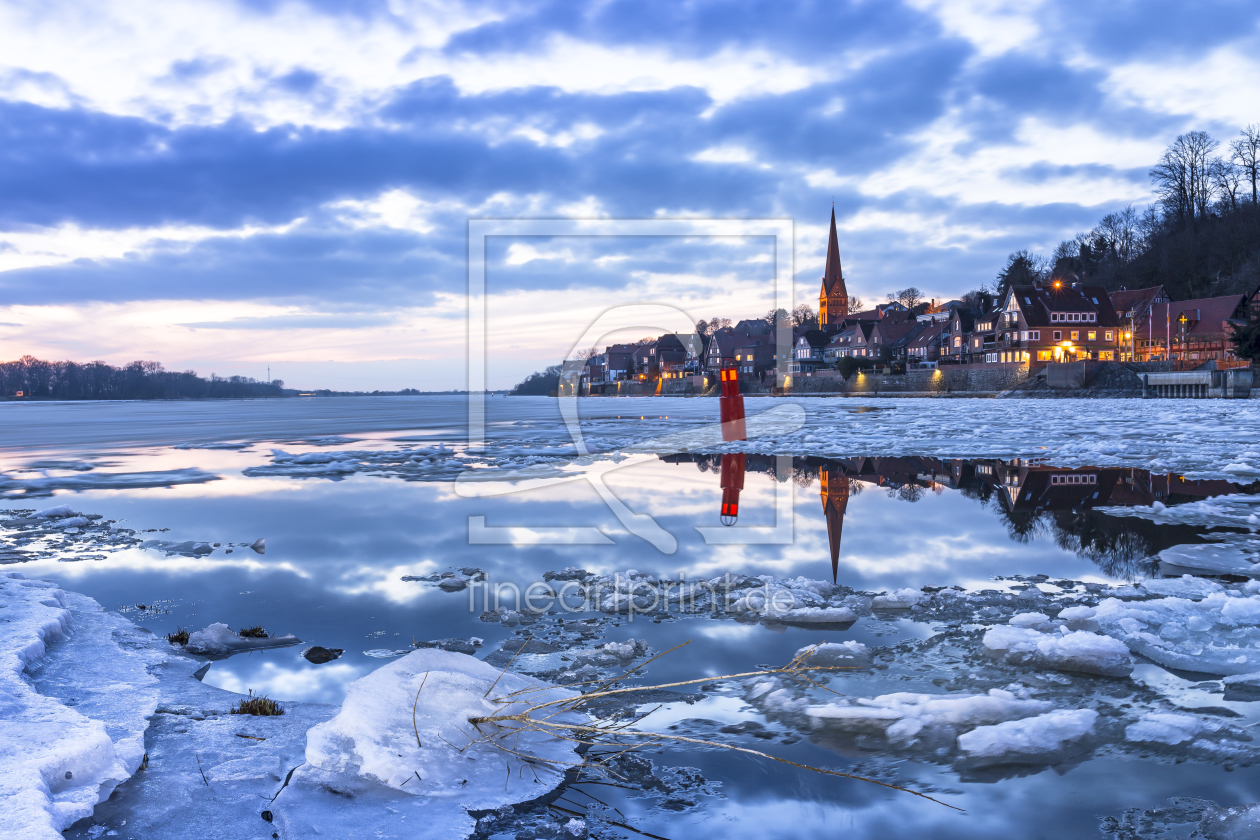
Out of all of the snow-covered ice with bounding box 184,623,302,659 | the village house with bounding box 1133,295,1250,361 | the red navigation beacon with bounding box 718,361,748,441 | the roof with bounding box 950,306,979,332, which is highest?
the roof with bounding box 950,306,979,332

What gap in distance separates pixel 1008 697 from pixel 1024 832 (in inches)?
45.1

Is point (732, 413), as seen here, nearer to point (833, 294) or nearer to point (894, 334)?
point (894, 334)

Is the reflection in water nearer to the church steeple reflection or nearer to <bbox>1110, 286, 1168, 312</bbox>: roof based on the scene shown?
the church steeple reflection

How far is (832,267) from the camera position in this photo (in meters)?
170

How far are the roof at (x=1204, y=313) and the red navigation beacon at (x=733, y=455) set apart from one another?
70421 millimetres

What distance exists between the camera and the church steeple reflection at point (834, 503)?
24.9 feet

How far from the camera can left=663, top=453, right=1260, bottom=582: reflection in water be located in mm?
7508

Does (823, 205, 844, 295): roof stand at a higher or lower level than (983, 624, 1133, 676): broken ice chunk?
higher

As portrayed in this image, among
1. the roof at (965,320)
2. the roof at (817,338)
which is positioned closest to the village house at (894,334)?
the roof at (817,338)

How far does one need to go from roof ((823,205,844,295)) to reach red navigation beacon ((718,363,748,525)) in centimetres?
15043

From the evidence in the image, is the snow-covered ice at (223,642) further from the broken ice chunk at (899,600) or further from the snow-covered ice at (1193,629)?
the snow-covered ice at (1193,629)

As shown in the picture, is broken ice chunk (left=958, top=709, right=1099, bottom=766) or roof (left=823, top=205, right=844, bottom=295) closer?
broken ice chunk (left=958, top=709, right=1099, bottom=766)

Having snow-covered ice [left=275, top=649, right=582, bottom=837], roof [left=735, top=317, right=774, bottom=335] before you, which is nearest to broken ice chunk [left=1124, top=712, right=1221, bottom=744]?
snow-covered ice [left=275, top=649, right=582, bottom=837]

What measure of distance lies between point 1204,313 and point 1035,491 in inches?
3407
